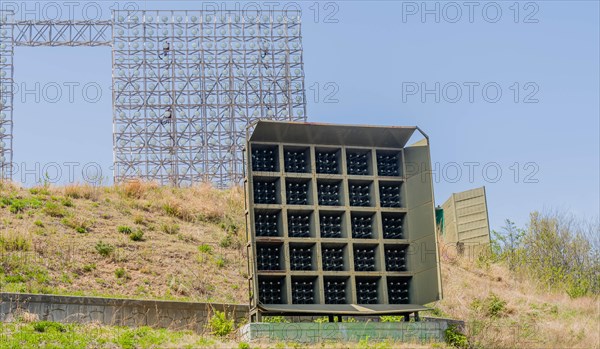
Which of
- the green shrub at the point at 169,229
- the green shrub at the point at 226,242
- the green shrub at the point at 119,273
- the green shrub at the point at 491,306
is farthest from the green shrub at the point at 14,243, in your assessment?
the green shrub at the point at 491,306

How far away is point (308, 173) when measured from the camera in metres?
21.5

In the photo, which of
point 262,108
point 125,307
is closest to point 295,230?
point 125,307

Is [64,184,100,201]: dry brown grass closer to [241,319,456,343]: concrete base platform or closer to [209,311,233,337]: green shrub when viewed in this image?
[209,311,233,337]: green shrub

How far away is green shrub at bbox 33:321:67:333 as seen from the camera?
18.9m

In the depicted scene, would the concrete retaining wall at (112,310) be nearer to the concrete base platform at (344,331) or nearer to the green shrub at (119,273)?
the concrete base platform at (344,331)

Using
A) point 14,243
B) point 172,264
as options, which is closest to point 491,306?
point 172,264

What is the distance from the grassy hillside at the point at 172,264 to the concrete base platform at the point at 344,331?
493 millimetres

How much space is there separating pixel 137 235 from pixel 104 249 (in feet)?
6.63

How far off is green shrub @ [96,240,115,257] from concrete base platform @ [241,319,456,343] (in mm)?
8669

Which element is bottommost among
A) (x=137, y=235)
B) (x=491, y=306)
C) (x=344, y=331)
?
(x=344, y=331)

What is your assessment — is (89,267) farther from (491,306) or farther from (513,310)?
(513,310)

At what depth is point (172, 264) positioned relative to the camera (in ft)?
91.0

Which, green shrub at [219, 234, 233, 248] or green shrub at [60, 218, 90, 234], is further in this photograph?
green shrub at [219, 234, 233, 248]

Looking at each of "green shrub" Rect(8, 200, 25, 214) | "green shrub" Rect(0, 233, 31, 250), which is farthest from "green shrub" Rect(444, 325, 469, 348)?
"green shrub" Rect(8, 200, 25, 214)
